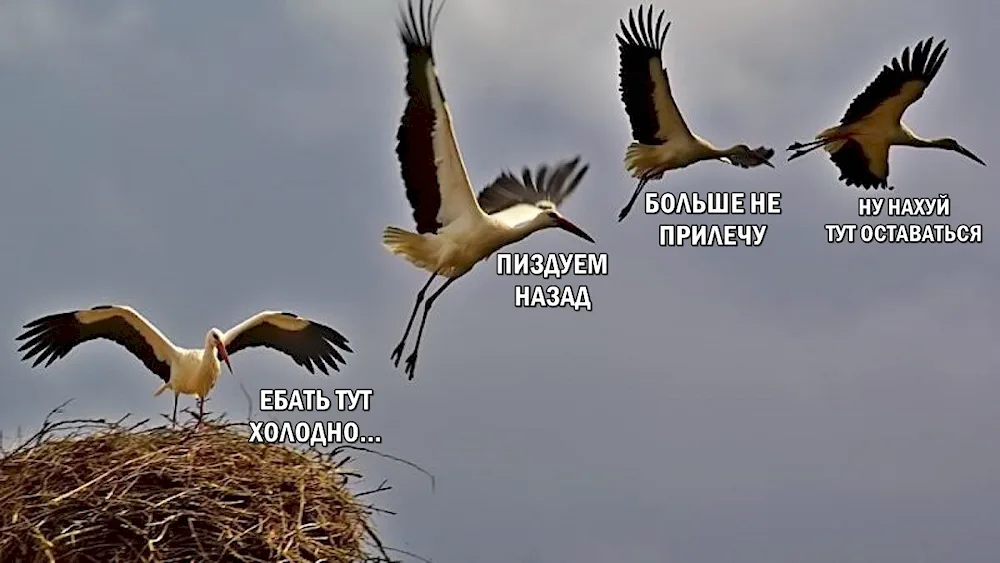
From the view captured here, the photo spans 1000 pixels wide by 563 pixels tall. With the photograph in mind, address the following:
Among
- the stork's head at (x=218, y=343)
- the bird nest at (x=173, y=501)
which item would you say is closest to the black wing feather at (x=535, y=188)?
the stork's head at (x=218, y=343)

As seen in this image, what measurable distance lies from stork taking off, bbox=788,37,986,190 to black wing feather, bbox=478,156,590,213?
1.40 metres

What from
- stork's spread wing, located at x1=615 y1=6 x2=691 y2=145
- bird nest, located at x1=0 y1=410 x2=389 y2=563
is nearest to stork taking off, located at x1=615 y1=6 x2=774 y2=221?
stork's spread wing, located at x1=615 y1=6 x2=691 y2=145

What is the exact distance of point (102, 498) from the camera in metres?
Result: 3.90

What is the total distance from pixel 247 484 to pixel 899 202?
3.80 meters

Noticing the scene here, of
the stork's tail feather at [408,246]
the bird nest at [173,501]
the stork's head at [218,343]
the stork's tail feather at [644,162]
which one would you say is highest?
the stork's tail feather at [644,162]

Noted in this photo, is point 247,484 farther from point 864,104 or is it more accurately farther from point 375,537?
point 864,104

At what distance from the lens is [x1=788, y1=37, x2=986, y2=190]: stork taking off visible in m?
7.63

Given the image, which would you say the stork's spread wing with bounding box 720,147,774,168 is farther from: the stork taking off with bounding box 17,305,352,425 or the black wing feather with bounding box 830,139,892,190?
the stork taking off with bounding box 17,305,352,425

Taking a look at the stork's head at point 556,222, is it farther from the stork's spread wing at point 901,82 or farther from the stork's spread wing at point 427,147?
the stork's spread wing at point 901,82

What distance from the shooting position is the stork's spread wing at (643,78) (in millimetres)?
7320

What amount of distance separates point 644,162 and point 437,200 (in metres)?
1.71

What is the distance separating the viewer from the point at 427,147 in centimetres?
583

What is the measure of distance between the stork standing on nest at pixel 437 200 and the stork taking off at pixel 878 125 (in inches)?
61.5

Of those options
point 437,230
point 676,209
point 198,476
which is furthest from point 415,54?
point 198,476
